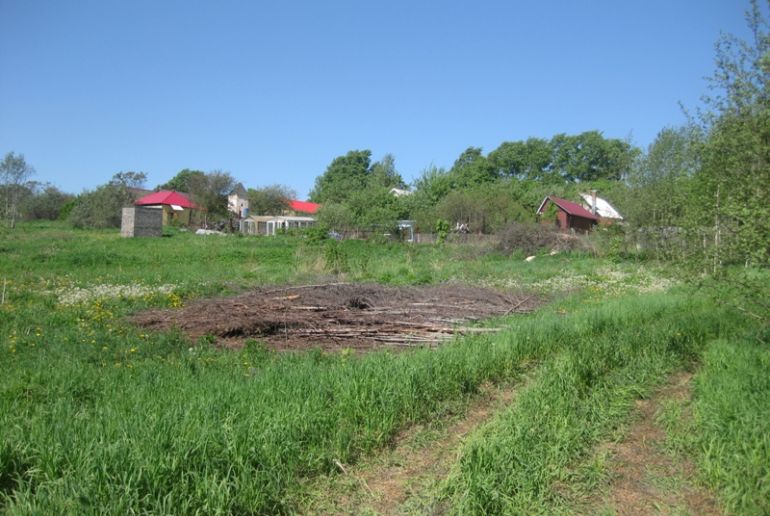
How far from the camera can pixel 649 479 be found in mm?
4441

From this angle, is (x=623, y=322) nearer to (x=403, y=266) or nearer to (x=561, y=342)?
(x=561, y=342)

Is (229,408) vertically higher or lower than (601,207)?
lower

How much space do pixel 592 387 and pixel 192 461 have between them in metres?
4.43

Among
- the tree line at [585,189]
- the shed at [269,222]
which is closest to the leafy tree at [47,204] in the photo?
the tree line at [585,189]

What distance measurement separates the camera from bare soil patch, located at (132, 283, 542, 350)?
30.9ft

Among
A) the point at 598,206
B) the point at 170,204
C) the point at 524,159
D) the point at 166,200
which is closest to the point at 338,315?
the point at 598,206

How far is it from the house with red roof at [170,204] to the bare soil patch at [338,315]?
59.3m

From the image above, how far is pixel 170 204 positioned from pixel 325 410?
71.4 m

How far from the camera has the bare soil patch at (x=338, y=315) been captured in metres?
9.43

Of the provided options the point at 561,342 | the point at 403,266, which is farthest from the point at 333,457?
the point at 403,266

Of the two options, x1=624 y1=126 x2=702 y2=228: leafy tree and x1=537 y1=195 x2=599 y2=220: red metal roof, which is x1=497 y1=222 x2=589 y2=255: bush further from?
x1=537 y1=195 x2=599 y2=220: red metal roof

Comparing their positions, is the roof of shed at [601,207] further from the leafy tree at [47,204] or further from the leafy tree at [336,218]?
the leafy tree at [47,204]

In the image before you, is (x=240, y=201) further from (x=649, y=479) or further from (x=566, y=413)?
(x=649, y=479)

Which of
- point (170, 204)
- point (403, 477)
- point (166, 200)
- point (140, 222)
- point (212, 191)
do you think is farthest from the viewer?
point (166, 200)
